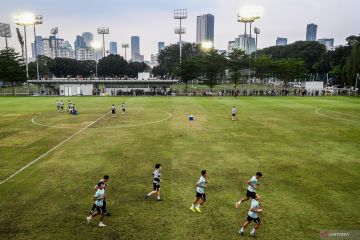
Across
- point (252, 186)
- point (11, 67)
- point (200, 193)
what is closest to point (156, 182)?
point (200, 193)

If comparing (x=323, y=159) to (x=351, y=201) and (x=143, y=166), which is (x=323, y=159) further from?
(x=143, y=166)

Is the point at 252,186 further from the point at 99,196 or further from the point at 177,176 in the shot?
the point at 99,196

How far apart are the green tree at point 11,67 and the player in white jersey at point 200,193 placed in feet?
279

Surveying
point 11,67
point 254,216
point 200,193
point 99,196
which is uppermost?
point 11,67

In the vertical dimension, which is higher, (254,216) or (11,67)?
(11,67)

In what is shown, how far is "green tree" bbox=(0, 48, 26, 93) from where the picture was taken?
82875 mm

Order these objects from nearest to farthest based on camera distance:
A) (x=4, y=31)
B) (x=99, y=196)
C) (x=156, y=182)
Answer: (x=99, y=196) < (x=156, y=182) < (x=4, y=31)

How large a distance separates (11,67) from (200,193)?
282 ft

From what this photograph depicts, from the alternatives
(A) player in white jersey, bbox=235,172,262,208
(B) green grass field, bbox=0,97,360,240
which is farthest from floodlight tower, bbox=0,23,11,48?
(A) player in white jersey, bbox=235,172,262,208

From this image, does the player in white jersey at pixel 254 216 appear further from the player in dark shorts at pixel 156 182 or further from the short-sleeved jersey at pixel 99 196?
the short-sleeved jersey at pixel 99 196

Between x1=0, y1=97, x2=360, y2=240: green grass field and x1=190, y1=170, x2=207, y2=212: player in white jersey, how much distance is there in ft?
1.43

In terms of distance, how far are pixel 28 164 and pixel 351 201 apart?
66.3 ft

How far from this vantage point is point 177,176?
18.5 m

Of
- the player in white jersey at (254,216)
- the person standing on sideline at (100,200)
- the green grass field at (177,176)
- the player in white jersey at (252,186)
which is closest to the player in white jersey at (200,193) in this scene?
the green grass field at (177,176)
